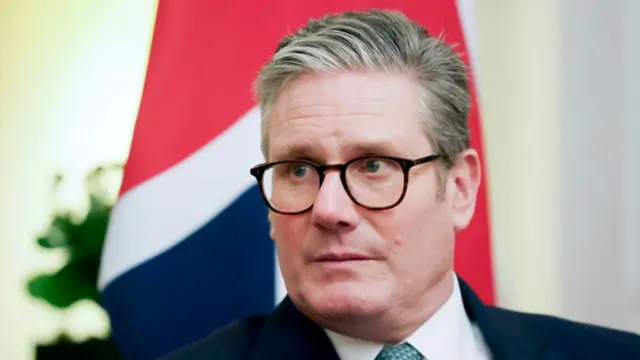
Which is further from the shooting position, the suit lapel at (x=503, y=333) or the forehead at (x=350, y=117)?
the suit lapel at (x=503, y=333)

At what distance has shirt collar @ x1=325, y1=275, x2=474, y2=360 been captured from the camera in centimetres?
118

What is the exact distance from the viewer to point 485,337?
1275mm

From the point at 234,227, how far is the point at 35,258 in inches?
18.2

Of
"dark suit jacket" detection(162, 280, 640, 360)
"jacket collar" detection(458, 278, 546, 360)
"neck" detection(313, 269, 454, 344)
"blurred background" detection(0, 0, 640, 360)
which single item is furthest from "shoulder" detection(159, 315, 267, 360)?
"blurred background" detection(0, 0, 640, 360)

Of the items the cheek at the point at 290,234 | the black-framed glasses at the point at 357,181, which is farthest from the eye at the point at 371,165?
the cheek at the point at 290,234

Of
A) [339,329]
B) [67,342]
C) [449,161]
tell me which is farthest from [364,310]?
[67,342]

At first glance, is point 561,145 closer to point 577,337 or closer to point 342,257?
point 577,337

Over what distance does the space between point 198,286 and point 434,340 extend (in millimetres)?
471

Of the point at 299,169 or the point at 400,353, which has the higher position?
the point at 299,169

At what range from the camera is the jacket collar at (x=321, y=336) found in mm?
1203

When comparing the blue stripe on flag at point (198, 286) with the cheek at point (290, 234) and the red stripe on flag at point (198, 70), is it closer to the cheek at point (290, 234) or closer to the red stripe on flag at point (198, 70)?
the red stripe on flag at point (198, 70)

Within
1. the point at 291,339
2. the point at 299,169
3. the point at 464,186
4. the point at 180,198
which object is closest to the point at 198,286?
the point at 180,198

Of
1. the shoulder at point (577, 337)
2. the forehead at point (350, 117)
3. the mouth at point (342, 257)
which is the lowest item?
the shoulder at point (577, 337)

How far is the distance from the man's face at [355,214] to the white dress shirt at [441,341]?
64 mm
